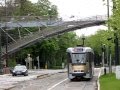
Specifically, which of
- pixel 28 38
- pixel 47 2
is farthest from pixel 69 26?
pixel 47 2

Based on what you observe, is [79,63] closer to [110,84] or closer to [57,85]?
[57,85]

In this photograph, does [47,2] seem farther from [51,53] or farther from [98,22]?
[98,22]

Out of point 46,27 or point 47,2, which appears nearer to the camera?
point 46,27

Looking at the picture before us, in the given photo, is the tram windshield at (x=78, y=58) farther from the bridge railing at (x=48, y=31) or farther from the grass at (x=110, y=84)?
the bridge railing at (x=48, y=31)

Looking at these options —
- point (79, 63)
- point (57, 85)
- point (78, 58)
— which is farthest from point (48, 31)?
point (57, 85)

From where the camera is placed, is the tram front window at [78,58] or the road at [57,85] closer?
the road at [57,85]

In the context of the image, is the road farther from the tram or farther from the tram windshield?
the tram windshield

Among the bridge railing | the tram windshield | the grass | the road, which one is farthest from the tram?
the bridge railing

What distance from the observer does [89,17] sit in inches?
3004

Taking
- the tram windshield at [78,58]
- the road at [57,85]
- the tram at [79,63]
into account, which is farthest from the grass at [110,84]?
the tram windshield at [78,58]

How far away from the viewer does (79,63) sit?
160 feet

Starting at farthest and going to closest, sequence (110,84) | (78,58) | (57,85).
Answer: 1. (78,58)
2. (57,85)
3. (110,84)

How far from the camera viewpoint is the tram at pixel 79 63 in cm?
4841

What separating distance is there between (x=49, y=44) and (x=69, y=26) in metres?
37.5
